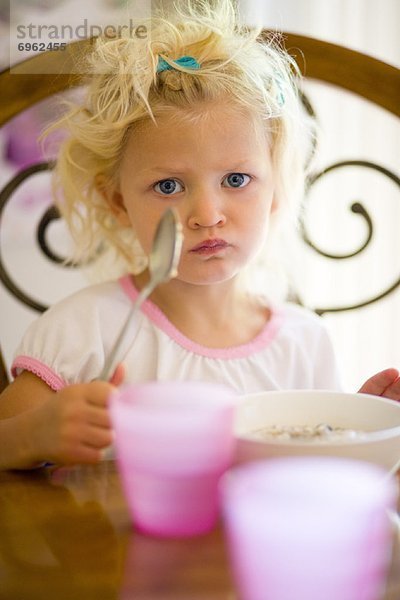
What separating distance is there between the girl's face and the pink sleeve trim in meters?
0.23

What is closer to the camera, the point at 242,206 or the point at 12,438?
the point at 12,438

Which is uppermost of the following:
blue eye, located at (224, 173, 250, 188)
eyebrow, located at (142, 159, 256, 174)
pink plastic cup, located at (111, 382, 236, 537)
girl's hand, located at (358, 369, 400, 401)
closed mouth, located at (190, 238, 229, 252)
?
eyebrow, located at (142, 159, 256, 174)

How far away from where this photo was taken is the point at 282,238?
1.50m

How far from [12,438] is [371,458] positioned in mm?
395

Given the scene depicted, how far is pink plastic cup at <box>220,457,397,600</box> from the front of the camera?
0.39 m

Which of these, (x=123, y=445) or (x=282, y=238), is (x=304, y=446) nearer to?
(x=123, y=445)

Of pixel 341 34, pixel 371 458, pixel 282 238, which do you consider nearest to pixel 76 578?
pixel 371 458

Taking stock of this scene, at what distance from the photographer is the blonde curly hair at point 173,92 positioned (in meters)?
1.10

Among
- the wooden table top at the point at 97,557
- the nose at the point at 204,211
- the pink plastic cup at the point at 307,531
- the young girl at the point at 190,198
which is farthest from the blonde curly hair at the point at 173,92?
the pink plastic cup at the point at 307,531

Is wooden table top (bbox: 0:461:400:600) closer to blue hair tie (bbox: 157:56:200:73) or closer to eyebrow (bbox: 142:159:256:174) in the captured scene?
eyebrow (bbox: 142:159:256:174)

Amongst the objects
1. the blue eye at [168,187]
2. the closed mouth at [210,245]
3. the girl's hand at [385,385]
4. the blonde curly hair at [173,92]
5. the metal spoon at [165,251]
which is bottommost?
the girl's hand at [385,385]

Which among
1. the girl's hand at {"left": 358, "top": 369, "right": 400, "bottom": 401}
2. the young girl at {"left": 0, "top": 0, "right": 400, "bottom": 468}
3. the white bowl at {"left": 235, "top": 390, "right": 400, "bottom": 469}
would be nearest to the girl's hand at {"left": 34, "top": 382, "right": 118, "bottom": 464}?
the white bowl at {"left": 235, "top": 390, "right": 400, "bottom": 469}

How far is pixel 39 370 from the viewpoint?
1.08 m

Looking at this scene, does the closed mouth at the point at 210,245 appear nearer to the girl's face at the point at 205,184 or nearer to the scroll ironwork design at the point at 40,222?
the girl's face at the point at 205,184
